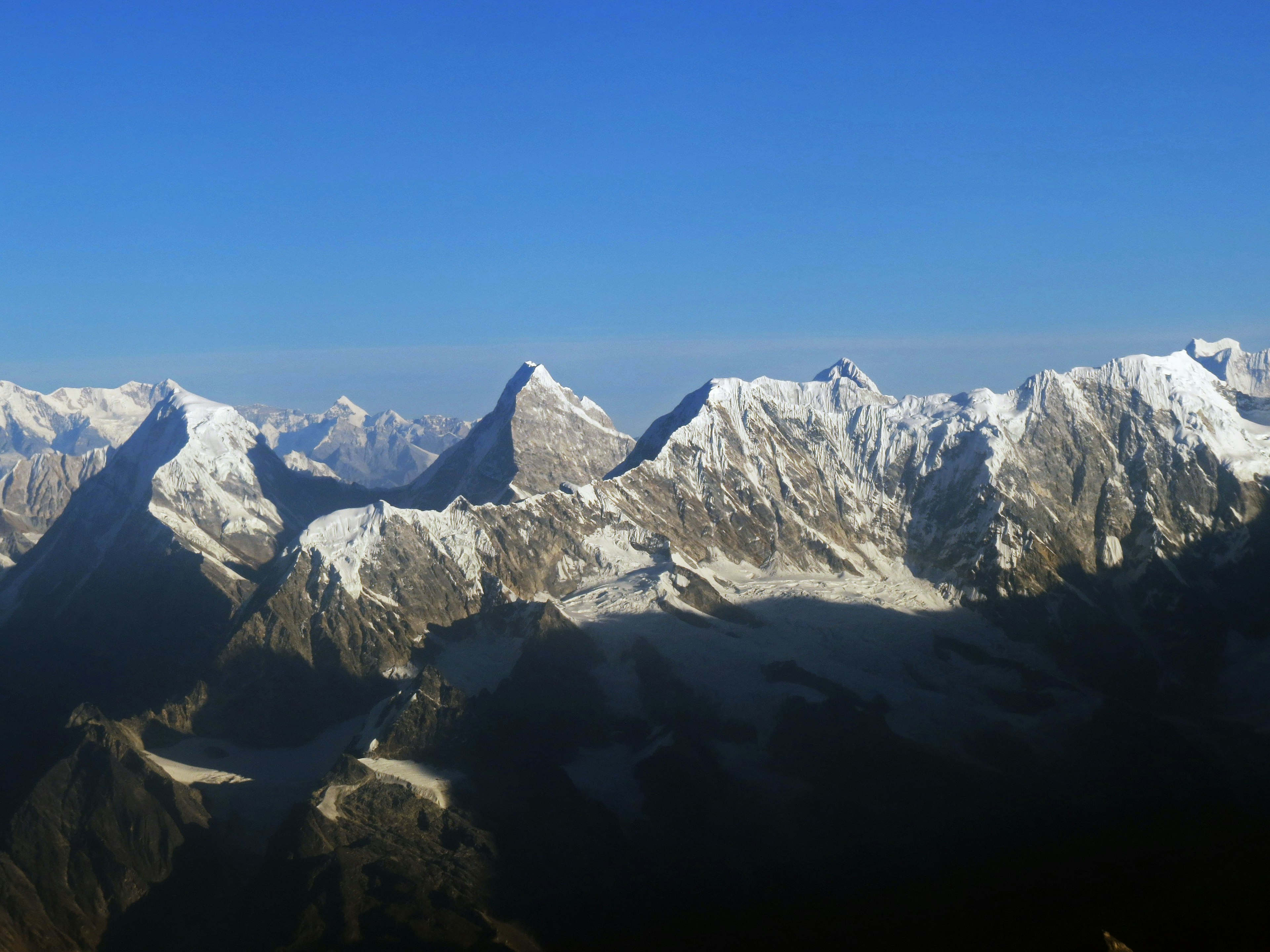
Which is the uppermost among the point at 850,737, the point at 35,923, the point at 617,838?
the point at 850,737

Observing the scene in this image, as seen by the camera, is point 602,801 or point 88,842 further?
point 602,801

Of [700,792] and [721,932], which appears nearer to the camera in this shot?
[721,932]

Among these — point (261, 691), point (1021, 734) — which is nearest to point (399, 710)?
point (261, 691)

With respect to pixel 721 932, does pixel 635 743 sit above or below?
above

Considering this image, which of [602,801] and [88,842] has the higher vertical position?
[602,801]

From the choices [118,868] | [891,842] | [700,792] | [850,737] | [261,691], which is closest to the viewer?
[118,868]

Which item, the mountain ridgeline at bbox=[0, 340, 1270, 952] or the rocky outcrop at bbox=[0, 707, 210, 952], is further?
the rocky outcrop at bbox=[0, 707, 210, 952]

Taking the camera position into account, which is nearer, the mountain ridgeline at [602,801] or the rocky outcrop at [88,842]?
the mountain ridgeline at [602,801]

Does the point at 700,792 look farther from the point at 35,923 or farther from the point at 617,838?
the point at 35,923

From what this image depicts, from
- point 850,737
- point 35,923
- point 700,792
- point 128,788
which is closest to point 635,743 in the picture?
point 700,792

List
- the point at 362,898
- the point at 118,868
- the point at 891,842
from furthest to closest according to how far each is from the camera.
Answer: the point at 891,842
the point at 118,868
the point at 362,898
